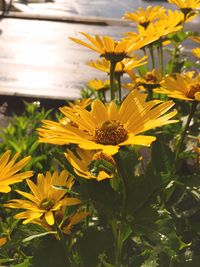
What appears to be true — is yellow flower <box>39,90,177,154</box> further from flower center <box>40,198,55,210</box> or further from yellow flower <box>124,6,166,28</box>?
yellow flower <box>124,6,166,28</box>

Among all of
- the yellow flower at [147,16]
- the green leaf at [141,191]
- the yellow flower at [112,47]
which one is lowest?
the green leaf at [141,191]

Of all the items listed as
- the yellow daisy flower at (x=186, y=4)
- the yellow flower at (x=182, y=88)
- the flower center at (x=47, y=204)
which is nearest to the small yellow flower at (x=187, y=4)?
the yellow daisy flower at (x=186, y=4)

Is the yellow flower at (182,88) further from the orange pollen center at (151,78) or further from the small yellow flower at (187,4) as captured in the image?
the small yellow flower at (187,4)

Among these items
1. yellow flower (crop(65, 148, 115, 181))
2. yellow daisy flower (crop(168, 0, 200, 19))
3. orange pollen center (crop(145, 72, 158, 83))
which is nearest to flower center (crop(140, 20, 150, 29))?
yellow daisy flower (crop(168, 0, 200, 19))

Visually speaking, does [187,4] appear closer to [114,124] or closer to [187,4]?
[187,4]

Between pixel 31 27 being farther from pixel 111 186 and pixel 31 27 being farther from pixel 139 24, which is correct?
pixel 111 186

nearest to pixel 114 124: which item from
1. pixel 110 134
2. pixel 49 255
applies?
pixel 110 134
